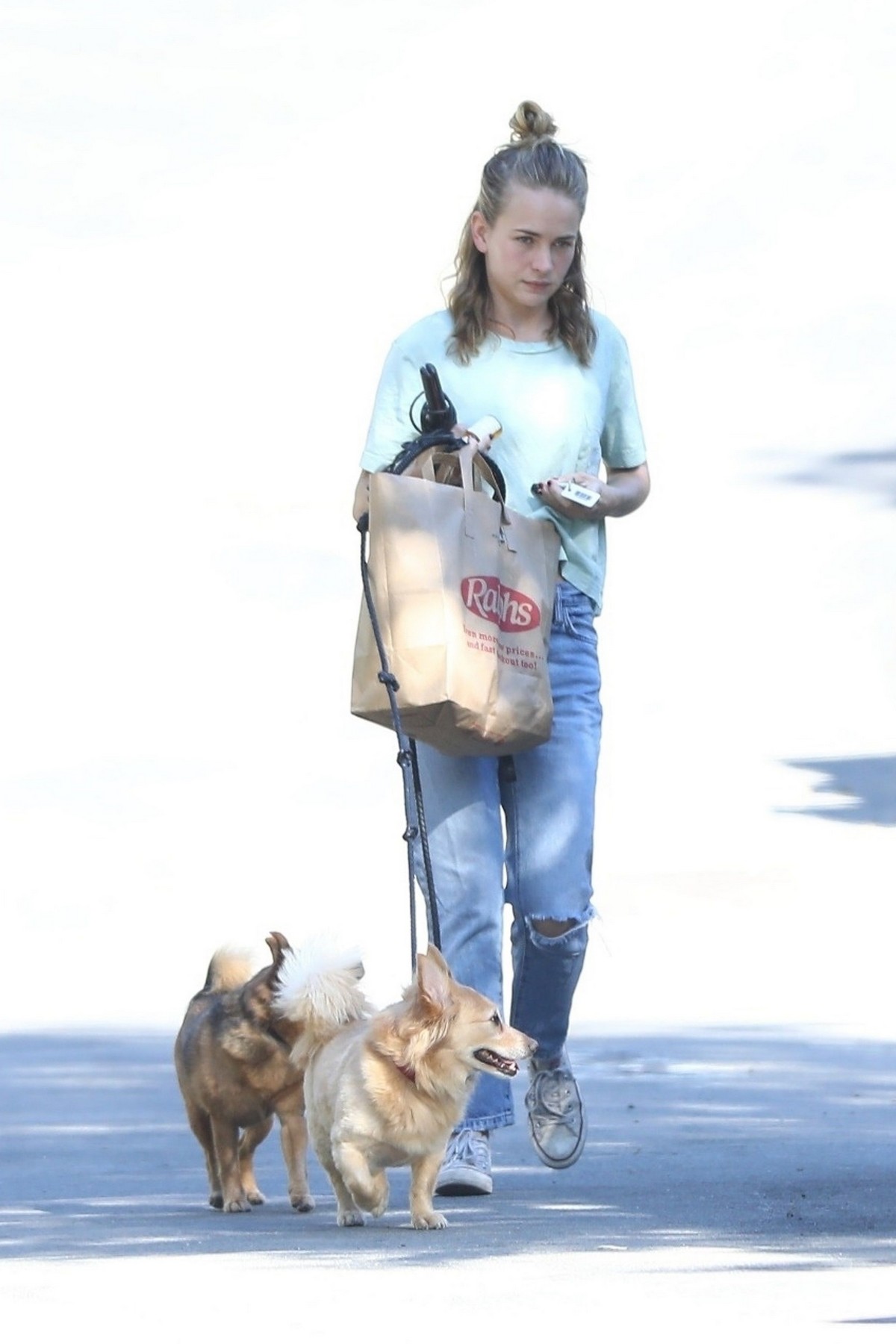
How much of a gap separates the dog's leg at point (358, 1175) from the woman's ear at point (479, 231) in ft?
6.81

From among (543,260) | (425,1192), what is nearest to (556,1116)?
(425,1192)

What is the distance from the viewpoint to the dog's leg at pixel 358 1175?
6266 millimetres

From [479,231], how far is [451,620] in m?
1.04

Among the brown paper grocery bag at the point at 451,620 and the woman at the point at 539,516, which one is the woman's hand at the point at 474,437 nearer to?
the brown paper grocery bag at the point at 451,620

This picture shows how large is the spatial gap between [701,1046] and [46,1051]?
2.02 m

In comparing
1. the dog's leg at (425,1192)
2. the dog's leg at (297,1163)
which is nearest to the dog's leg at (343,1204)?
the dog's leg at (425,1192)

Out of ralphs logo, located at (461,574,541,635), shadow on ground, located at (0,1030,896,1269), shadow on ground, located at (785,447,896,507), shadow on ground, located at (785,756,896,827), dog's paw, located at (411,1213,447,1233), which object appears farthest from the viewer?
shadow on ground, located at (785,447,896,507)

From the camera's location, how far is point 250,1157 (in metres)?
7.09

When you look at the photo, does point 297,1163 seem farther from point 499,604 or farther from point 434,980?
point 499,604

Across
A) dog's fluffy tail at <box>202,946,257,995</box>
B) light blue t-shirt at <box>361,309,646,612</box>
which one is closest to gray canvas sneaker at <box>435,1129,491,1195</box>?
dog's fluffy tail at <box>202,946,257,995</box>

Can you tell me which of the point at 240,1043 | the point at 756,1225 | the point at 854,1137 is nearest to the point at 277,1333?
the point at 756,1225

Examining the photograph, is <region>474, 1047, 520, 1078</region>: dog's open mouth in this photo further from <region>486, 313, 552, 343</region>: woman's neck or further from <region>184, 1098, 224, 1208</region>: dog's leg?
<region>486, 313, 552, 343</region>: woman's neck

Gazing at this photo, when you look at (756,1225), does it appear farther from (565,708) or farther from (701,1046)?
(701,1046)

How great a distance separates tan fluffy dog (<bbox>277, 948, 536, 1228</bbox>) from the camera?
624 cm
